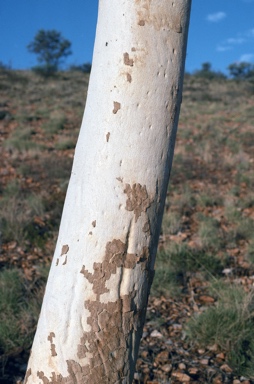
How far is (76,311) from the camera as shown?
5.42 feet

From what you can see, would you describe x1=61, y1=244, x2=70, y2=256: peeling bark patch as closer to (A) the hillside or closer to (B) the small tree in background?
(A) the hillside

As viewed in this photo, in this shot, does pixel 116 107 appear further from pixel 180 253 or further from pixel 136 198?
pixel 180 253

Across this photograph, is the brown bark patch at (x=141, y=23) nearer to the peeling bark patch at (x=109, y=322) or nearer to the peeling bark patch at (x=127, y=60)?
the peeling bark patch at (x=127, y=60)

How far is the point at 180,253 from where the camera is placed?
557 cm

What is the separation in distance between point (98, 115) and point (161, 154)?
0.87 ft

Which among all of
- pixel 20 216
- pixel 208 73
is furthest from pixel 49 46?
pixel 20 216

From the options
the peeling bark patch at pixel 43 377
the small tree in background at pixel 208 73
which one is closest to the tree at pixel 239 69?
the small tree in background at pixel 208 73

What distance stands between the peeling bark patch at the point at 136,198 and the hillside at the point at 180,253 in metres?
2.01

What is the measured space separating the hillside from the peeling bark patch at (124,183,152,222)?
201 cm

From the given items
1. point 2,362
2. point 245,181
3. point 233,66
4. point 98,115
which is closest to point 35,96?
point 245,181

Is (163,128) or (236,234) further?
(236,234)

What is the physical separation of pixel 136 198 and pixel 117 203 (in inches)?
2.7

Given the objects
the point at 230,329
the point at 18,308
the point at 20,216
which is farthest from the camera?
the point at 20,216

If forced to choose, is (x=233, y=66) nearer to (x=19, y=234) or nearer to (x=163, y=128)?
(x=19, y=234)
